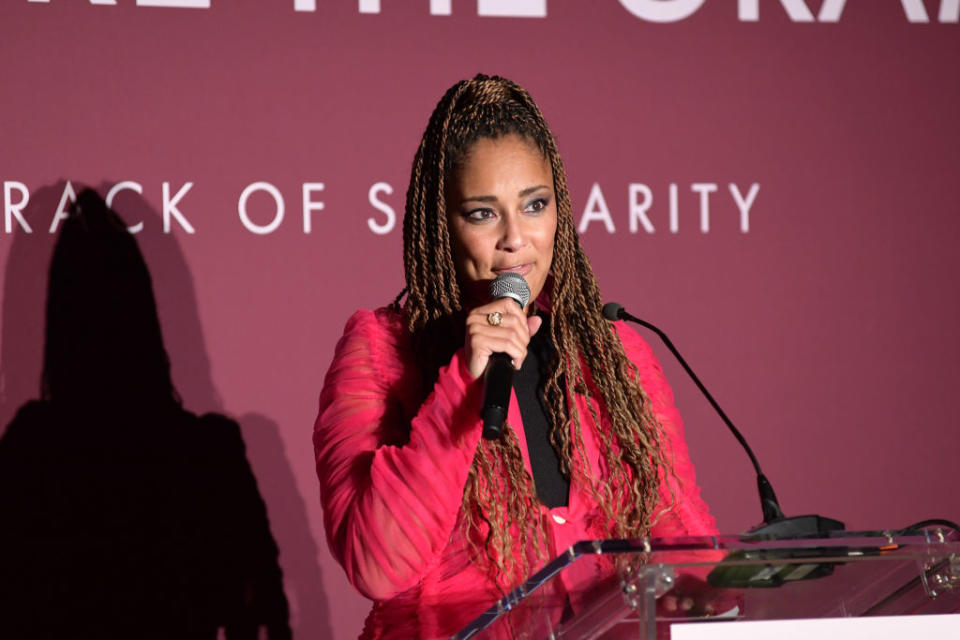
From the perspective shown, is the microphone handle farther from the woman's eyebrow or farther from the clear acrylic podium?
the woman's eyebrow

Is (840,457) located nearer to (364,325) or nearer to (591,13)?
(591,13)

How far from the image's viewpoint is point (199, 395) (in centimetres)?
262

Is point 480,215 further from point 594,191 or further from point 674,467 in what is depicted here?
point 594,191

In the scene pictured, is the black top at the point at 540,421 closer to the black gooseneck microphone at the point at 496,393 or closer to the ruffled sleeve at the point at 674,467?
the ruffled sleeve at the point at 674,467

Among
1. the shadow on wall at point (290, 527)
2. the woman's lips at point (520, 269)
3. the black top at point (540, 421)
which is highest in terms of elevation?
the woman's lips at point (520, 269)

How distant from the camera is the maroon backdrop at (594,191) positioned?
260cm

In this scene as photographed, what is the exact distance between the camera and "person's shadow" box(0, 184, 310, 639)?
8.27 ft

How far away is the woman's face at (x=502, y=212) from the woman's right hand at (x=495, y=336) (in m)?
0.32

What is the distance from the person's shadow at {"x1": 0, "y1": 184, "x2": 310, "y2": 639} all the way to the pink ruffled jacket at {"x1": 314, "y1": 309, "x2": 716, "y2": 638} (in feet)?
3.27

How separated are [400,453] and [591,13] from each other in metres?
1.76

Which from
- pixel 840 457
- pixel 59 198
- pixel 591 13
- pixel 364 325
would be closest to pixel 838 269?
pixel 840 457

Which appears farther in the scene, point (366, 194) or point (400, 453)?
point (366, 194)

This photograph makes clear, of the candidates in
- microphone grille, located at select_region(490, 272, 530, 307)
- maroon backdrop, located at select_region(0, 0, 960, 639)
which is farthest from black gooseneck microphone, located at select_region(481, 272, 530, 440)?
maroon backdrop, located at select_region(0, 0, 960, 639)

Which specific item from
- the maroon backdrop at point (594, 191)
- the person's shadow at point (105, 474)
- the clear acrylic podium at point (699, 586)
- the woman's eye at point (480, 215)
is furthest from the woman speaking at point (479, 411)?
the person's shadow at point (105, 474)
